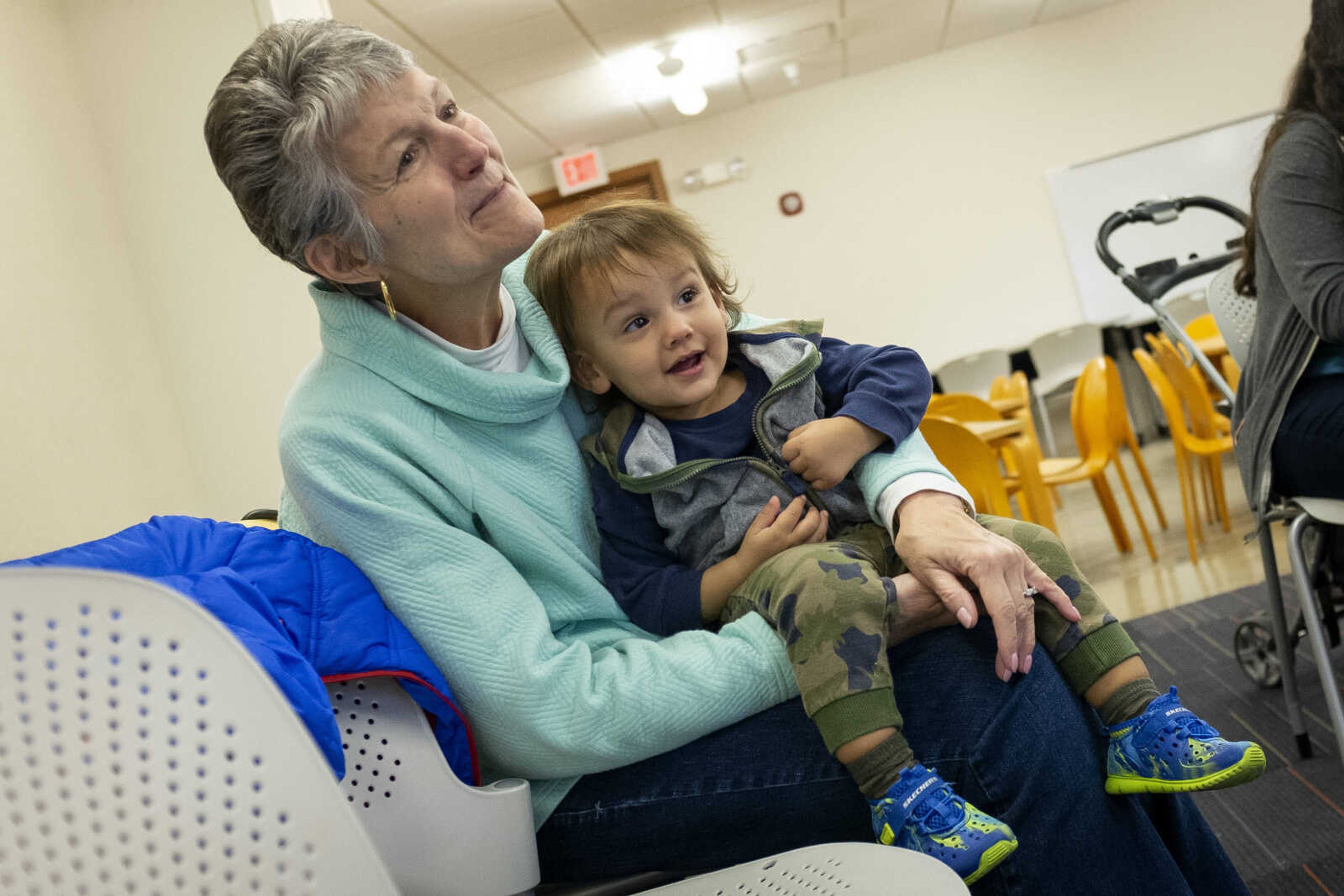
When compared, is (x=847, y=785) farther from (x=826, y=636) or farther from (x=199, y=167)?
(x=199, y=167)

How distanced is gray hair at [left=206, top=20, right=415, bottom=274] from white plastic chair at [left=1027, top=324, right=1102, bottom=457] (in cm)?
722

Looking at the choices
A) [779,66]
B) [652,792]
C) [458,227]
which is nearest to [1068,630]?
[652,792]

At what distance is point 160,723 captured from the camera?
0.71 m

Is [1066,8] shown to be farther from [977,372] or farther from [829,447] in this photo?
[829,447]

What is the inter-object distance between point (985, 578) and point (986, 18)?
7956mm

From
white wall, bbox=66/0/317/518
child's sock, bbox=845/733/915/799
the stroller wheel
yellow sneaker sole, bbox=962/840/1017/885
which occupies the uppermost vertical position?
white wall, bbox=66/0/317/518

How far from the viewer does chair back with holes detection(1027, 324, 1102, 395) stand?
7.86 metres

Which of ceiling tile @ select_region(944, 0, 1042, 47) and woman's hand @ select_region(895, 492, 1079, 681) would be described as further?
ceiling tile @ select_region(944, 0, 1042, 47)

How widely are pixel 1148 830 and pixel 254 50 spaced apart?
4.16ft

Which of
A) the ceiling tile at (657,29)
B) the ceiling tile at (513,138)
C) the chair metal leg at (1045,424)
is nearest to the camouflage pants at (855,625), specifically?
the ceiling tile at (657,29)

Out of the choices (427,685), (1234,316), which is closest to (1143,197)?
(1234,316)

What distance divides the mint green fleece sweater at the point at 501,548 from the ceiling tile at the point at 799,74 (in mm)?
7073

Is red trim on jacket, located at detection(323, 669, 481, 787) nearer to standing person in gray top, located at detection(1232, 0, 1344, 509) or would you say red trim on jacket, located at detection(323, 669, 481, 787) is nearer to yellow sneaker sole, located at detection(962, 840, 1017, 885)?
yellow sneaker sole, located at detection(962, 840, 1017, 885)

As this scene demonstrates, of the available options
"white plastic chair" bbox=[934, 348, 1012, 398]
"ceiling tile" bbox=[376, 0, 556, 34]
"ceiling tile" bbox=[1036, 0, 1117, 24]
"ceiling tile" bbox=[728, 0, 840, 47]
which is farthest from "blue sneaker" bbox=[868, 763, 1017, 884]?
"ceiling tile" bbox=[1036, 0, 1117, 24]
